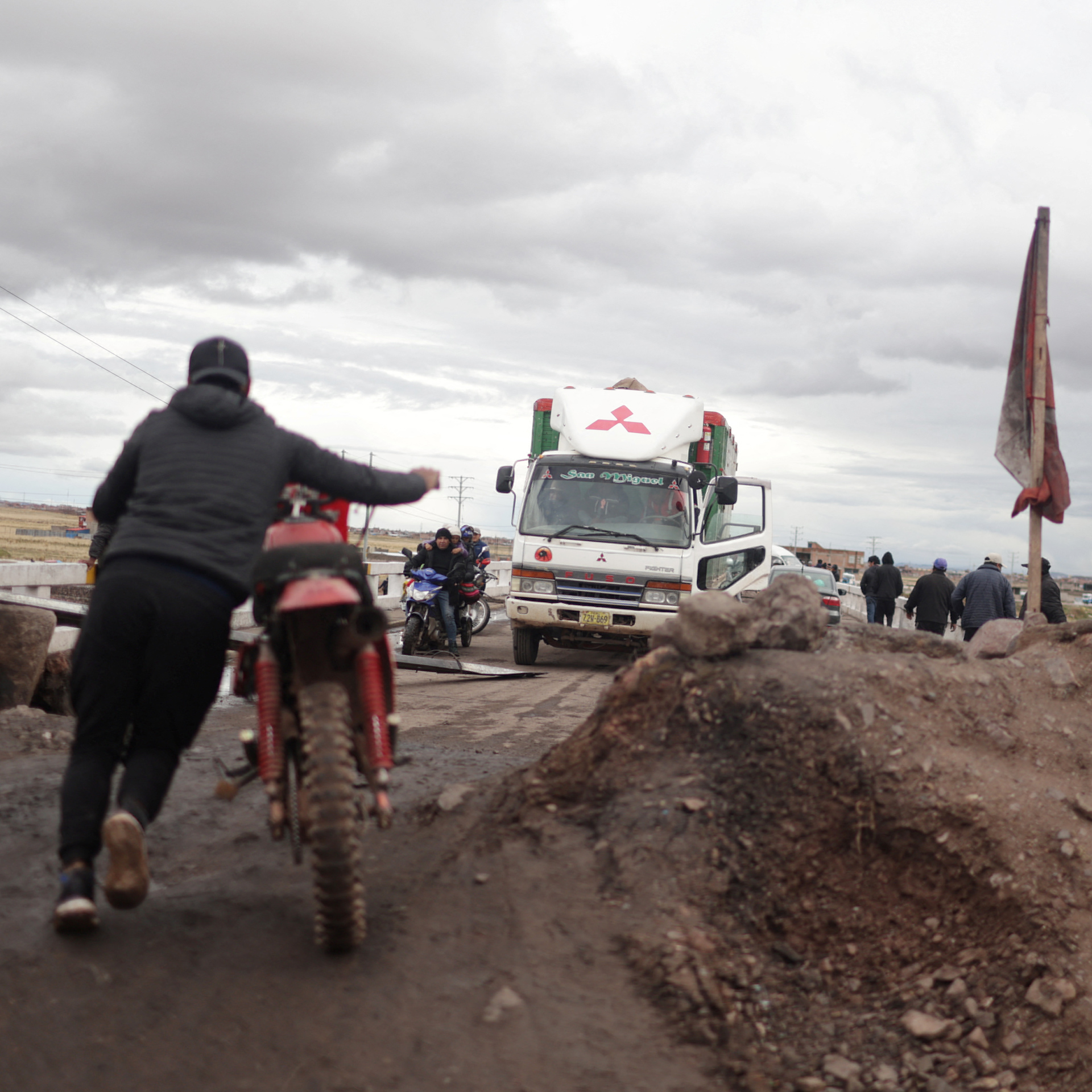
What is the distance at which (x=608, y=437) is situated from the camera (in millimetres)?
14148

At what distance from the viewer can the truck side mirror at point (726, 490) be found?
535 inches

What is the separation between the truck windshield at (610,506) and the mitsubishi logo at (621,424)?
595 millimetres

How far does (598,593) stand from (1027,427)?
6272 mm

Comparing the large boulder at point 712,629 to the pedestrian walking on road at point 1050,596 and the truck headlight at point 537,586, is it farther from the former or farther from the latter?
the pedestrian walking on road at point 1050,596

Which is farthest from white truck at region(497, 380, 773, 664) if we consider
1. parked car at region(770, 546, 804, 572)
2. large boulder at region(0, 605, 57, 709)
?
parked car at region(770, 546, 804, 572)

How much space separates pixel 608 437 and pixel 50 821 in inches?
403

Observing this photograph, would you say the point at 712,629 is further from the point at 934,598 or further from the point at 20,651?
the point at 934,598

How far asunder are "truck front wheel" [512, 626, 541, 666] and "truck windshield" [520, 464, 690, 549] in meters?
1.38

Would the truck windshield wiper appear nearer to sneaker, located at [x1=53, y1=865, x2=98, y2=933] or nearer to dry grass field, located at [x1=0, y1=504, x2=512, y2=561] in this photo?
dry grass field, located at [x1=0, y1=504, x2=512, y2=561]

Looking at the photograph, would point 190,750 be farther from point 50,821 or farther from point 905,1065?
point 905,1065

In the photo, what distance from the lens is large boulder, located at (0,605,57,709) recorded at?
818 cm

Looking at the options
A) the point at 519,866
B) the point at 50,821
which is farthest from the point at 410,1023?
the point at 50,821

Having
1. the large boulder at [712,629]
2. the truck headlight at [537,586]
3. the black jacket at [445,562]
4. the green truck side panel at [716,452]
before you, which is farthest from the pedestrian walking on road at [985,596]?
the large boulder at [712,629]

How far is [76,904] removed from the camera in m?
3.39
